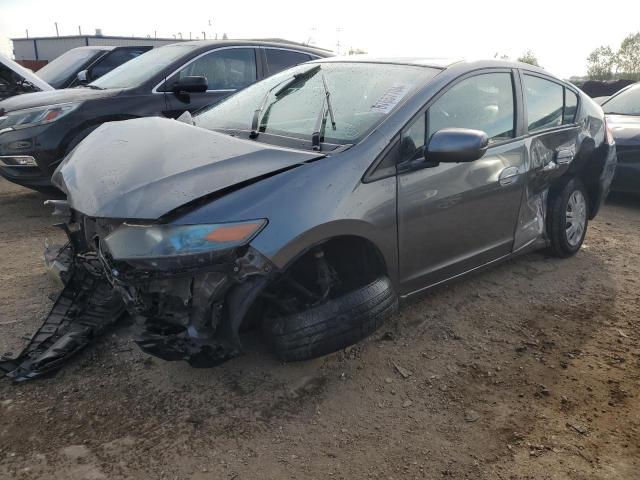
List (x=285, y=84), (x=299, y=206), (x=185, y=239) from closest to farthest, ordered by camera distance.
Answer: (x=185, y=239) → (x=299, y=206) → (x=285, y=84)

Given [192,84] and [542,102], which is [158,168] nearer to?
[542,102]

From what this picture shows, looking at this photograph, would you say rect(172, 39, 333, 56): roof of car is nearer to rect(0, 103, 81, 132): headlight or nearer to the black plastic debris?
rect(0, 103, 81, 132): headlight

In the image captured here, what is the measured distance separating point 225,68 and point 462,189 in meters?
3.87

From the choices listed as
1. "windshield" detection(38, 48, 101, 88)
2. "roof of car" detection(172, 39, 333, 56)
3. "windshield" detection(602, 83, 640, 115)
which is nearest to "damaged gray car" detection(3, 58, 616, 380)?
"roof of car" detection(172, 39, 333, 56)

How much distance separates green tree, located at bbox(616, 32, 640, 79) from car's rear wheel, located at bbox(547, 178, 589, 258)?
159 ft

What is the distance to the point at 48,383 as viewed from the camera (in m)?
2.77

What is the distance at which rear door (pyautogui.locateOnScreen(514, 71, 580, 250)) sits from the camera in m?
3.90

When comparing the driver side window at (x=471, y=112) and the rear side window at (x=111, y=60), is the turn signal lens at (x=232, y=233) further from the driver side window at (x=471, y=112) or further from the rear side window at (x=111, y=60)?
the rear side window at (x=111, y=60)

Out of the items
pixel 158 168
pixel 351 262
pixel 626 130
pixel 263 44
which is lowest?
pixel 351 262

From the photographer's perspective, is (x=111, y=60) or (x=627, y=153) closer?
(x=627, y=153)

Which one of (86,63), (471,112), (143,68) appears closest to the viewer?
(471,112)

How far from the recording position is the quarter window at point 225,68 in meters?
6.03

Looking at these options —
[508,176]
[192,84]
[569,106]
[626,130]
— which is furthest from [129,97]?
[626,130]

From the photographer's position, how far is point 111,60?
8812mm
